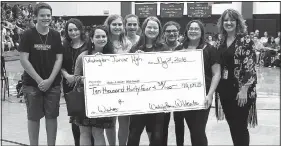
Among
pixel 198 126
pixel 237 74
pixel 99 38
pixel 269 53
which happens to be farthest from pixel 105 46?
pixel 269 53

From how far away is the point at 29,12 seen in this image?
17656mm

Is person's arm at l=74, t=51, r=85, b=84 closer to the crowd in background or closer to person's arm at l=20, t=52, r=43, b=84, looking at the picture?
person's arm at l=20, t=52, r=43, b=84

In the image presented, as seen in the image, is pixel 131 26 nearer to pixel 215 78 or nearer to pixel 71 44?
pixel 71 44

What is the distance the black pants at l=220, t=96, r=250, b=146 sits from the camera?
325 centimetres

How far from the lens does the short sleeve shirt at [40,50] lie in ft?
10.7

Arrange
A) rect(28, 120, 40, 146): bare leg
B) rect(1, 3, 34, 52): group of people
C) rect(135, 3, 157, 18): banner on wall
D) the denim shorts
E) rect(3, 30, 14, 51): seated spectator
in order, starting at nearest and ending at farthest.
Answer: the denim shorts → rect(28, 120, 40, 146): bare leg → rect(1, 3, 34, 52): group of people → rect(3, 30, 14, 51): seated spectator → rect(135, 3, 157, 18): banner on wall

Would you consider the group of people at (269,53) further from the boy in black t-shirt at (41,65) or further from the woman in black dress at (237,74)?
the boy in black t-shirt at (41,65)

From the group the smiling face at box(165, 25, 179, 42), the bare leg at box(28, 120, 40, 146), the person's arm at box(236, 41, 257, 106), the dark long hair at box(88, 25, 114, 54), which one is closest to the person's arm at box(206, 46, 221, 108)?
the person's arm at box(236, 41, 257, 106)

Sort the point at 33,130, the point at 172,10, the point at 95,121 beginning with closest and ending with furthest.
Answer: the point at 95,121 → the point at 33,130 → the point at 172,10

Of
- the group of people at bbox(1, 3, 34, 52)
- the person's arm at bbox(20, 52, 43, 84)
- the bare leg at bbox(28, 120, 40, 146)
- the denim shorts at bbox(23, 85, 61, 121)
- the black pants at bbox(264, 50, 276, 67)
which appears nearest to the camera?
the person's arm at bbox(20, 52, 43, 84)

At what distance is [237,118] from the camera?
10.8 ft

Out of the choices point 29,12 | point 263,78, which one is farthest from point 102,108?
point 29,12

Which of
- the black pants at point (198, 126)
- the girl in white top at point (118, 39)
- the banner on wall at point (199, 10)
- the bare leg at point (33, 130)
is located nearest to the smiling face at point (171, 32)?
the girl in white top at point (118, 39)

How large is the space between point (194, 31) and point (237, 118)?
2.95ft
